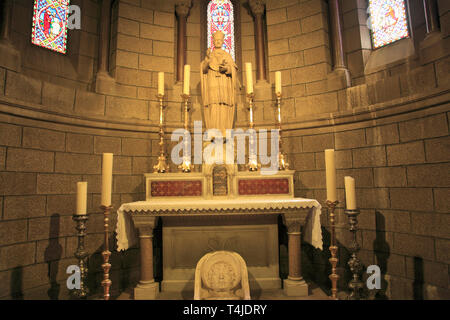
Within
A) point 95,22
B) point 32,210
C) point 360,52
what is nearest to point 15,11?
point 95,22

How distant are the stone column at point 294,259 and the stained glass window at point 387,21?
3.35 metres

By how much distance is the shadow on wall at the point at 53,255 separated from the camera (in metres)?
3.72

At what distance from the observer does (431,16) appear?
3.72 metres

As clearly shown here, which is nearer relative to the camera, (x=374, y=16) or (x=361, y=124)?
(x=361, y=124)

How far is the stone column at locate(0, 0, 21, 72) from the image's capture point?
11.8ft

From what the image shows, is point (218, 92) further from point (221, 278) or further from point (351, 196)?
point (221, 278)

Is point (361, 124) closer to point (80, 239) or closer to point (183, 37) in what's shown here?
point (183, 37)

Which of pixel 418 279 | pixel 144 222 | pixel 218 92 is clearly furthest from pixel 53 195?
pixel 418 279

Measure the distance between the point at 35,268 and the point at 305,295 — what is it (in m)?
3.41

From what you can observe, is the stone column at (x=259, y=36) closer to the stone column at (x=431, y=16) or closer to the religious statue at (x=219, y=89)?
the religious statue at (x=219, y=89)

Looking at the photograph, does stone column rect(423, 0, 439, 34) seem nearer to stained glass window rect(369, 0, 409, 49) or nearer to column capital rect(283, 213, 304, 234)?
stained glass window rect(369, 0, 409, 49)

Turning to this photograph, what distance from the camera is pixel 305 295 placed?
3.43 metres

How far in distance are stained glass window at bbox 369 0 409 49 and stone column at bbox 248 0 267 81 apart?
1857 mm

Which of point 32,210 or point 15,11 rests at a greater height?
point 15,11
